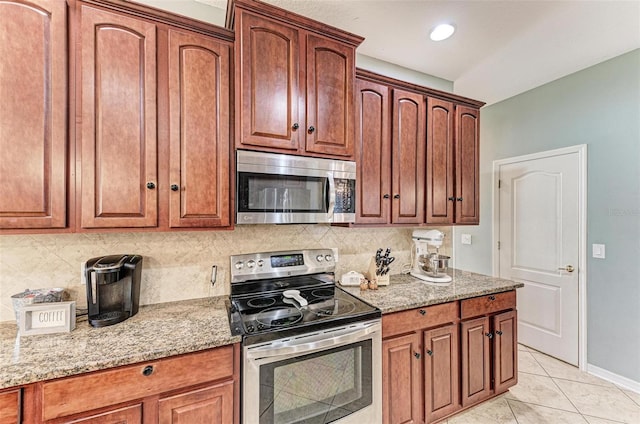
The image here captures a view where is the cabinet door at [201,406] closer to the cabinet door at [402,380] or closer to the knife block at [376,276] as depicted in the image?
the cabinet door at [402,380]

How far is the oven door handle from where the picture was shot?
1.28 metres

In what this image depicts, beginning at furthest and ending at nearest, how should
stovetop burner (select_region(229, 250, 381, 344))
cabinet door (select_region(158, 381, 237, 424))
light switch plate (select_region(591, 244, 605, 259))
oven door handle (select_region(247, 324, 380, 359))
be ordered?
light switch plate (select_region(591, 244, 605, 259)), stovetop burner (select_region(229, 250, 381, 344)), oven door handle (select_region(247, 324, 380, 359)), cabinet door (select_region(158, 381, 237, 424))

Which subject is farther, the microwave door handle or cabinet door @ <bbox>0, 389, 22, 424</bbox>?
the microwave door handle

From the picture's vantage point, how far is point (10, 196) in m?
1.20

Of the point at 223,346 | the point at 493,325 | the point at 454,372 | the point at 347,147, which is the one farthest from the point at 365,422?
the point at 347,147

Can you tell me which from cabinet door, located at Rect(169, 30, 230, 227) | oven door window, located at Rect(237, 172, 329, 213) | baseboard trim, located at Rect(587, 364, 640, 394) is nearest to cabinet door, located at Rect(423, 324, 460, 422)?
oven door window, located at Rect(237, 172, 329, 213)

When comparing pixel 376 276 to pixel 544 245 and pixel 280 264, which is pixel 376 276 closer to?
pixel 280 264

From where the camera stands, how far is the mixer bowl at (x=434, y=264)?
2248mm

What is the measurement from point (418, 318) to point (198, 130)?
1.73 m

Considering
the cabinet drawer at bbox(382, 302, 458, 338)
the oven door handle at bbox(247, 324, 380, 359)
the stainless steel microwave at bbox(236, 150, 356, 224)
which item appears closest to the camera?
the oven door handle at bbox(247, 324, 380, 359)

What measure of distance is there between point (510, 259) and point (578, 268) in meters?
0.66

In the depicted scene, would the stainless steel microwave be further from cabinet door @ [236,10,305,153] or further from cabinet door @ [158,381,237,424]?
cabinet door @ [158,381,237,424]

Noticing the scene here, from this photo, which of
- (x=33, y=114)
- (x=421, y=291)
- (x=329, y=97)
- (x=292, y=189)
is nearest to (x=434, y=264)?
(x=421, y=291)

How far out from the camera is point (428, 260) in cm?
232
